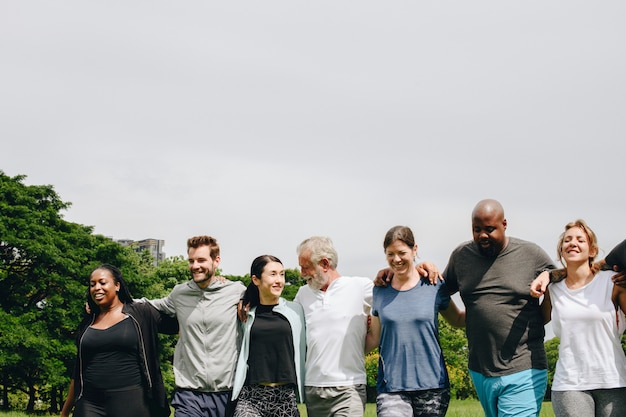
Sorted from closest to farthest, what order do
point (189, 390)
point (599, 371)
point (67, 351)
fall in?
1. point (599, 371)
2. point (189, 390)
3. point (67, 351)

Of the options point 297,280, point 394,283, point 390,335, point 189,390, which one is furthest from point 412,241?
point 297,280

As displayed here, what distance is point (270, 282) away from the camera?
7.39 m

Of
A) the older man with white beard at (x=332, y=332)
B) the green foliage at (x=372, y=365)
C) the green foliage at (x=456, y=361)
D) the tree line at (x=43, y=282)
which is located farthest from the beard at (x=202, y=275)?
the green foliage at (x=456, y=361)

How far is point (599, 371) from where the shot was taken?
21.0 ft

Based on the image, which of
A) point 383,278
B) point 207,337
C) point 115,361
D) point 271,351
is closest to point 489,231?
point 383,278

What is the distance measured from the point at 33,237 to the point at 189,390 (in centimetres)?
2955

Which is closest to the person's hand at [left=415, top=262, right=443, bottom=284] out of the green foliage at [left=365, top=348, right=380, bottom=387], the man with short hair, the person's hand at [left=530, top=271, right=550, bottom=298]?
the person's hand at [left=530, top=271, right=550, bottom=298]

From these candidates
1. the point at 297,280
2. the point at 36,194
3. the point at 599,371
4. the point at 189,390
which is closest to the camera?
the point at 599,371

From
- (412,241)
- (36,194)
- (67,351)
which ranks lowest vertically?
(67,351)

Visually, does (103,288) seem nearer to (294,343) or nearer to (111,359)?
(111,359)

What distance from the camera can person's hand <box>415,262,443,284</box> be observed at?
23.9 feet

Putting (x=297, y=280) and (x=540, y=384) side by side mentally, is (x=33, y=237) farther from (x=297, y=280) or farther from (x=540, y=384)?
(x=297, y=280)

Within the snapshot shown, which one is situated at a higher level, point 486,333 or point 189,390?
point 486,333

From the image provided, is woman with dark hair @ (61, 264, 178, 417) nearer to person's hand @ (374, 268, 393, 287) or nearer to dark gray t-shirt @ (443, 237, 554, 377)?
person's hand @ (374, 268, 393, 287)
